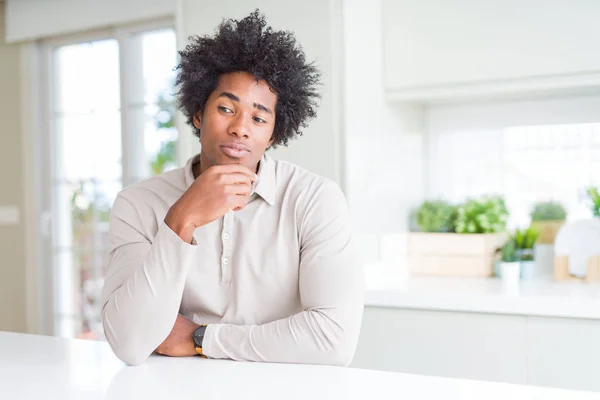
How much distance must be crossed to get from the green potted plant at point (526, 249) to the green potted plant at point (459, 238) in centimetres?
8

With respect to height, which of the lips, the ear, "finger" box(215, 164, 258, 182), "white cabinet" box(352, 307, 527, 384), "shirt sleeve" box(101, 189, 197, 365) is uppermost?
the ear

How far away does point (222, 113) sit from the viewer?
5.26 ft

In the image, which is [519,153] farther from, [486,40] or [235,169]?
[235,169]

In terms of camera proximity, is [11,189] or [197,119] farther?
[11,189]

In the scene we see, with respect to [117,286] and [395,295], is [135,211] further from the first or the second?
[395,295]

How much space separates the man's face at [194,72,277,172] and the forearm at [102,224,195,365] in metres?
0.30

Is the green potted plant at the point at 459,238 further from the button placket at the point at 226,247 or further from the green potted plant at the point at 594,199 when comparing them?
the button placket at the point at 226,247

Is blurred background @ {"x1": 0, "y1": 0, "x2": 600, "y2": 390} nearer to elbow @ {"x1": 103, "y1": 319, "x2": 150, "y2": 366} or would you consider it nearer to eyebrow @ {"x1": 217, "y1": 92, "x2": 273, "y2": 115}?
eyebrow @ {"x1": 217, "y1": 92, "x2": 273, "y2": 115}

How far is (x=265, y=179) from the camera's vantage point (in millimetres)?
1660

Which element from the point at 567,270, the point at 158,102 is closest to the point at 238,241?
the point at 567,270

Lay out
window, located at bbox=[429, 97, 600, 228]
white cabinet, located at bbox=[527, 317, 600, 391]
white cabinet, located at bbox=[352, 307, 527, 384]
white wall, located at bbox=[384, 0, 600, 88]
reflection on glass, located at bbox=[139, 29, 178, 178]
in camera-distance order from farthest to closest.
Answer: reflection on glass, located at bbox=[139, 29, 178, 178], window, located at bbox=[429, 97, 600, 228], white wall, located at bbox=[384, 0, 600, 88], white cabinet, located at bbox=[352, 307, 527, 384], white cabinet, located at bbox=[527, 317, 600, 391]

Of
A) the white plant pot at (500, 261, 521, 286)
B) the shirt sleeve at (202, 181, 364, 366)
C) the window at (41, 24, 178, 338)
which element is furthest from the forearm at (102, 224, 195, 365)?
the window at (41, 24, 178, 338)

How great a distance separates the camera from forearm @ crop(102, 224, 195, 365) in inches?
53.5

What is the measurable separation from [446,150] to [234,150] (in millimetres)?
1742
